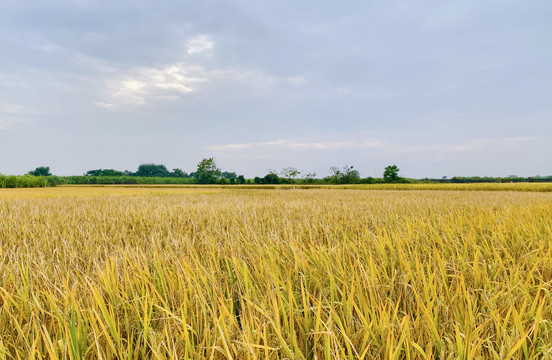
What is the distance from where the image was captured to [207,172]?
62406 millimetres

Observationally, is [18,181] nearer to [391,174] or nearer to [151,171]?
[391,174]

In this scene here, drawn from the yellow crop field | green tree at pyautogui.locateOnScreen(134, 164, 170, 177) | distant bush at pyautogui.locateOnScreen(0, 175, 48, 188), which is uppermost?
green tree at pyautogui.locateOnScreen(134, 164, 170, 177)

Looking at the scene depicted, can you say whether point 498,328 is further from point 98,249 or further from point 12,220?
point 12,220

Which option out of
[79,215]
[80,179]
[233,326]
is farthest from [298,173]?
[233,326]

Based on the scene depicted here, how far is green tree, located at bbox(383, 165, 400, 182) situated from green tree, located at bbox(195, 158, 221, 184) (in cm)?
3391

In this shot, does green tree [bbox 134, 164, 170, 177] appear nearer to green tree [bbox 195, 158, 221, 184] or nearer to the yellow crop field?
green tree [bbox 195, 158, 221, 184]

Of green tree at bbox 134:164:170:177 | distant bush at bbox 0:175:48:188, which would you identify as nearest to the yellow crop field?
distant bush at bbox 0:175:48:188

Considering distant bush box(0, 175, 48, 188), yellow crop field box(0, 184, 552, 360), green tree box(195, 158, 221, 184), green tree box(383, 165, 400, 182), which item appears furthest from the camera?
green tree box(195, 158, 221, 184)

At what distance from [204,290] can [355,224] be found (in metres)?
2.60

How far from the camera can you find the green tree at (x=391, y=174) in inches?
1801

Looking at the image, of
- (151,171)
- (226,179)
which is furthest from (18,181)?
(151,171)

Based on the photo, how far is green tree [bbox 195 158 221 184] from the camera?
6047cm

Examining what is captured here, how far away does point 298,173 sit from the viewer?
173 ft

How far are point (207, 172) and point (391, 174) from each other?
3778cm
